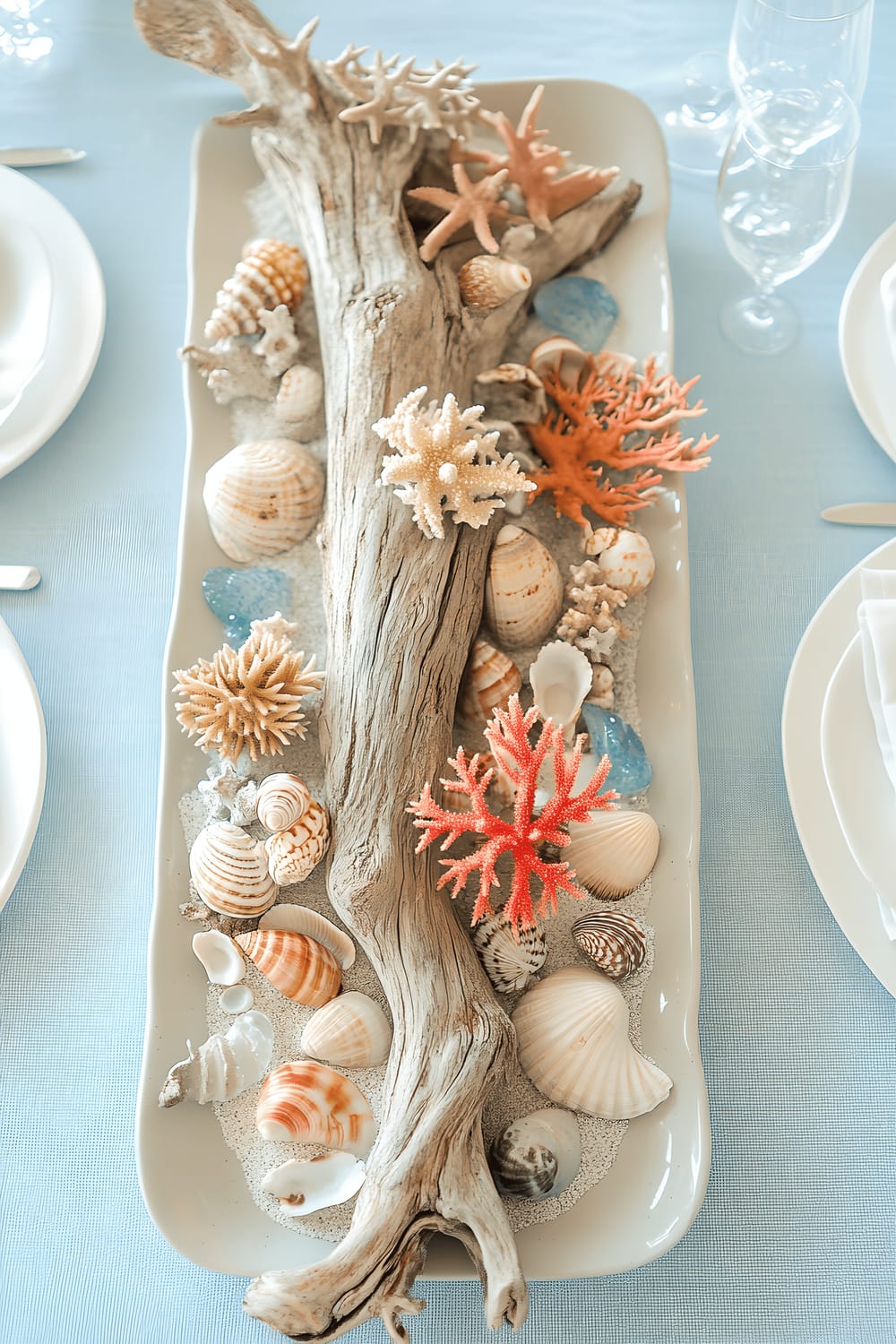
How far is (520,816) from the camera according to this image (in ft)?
3.15

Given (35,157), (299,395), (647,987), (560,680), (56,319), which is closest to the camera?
(647,987)

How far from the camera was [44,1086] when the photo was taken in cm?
108

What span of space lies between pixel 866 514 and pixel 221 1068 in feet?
3.14

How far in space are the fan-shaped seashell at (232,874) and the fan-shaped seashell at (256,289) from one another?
61 centimetres

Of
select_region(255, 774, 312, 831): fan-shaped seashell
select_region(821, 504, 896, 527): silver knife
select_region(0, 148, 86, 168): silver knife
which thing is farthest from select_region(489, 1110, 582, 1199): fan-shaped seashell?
select_region(0, 148, 86, 168): silver knife

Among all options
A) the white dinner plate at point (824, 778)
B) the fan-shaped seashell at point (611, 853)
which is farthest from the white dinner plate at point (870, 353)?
the fan-shaped seashell at point (611, 853)

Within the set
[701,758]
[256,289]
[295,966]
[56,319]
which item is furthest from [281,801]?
[56,319]

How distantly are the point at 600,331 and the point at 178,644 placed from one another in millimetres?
638

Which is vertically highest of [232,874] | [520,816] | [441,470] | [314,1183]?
[441,470]

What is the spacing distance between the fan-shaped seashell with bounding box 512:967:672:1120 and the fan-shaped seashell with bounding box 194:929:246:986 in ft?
0.93

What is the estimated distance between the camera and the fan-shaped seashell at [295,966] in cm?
100

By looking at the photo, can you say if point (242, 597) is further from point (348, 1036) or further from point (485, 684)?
point (348, 1036)

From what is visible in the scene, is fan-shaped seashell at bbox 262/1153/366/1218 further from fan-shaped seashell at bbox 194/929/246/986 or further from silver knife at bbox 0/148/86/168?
silver knife at bbox 0/148/86/168

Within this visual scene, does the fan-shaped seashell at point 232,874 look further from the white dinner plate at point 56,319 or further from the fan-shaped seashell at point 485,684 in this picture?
the white dinner plate at point 56,319
